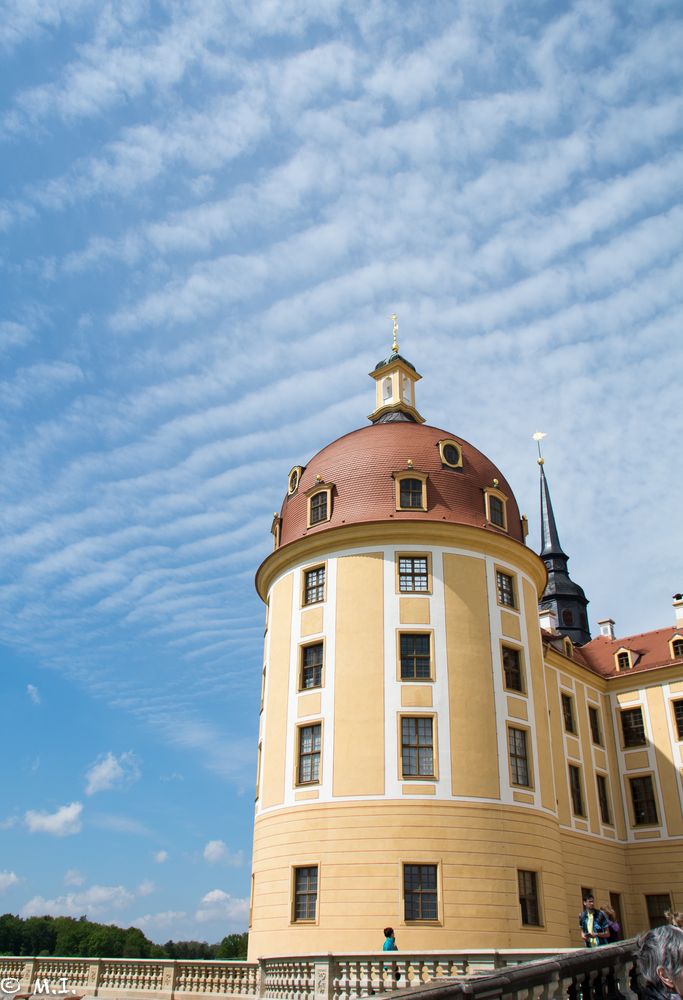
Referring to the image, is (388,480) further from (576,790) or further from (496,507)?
(576,790)

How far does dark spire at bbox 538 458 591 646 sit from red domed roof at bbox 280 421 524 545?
89.2 feet

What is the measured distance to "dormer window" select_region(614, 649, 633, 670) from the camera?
3885cm

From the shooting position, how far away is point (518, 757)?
25.6 meters

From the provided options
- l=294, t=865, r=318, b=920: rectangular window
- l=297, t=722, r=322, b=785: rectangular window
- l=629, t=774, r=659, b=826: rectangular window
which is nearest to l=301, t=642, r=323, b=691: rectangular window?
l=297, t=722, r=322, b=785: rectangular window

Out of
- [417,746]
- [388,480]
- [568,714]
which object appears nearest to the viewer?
[417,746]

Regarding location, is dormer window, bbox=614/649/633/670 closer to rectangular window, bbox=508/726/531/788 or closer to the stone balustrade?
rectangular window, bbox=508/726/531/788

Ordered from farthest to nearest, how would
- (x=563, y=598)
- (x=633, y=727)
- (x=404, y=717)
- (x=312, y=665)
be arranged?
1. (x=563, y=598)
2. (x=633, y=727)
3. (x=312, y=665)
4. (x=404, y=717)

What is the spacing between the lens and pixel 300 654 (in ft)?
87.8

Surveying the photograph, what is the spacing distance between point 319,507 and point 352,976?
15526mm

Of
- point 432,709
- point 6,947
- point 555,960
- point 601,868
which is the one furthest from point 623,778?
point 6,947

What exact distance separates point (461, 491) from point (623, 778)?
16922 mm

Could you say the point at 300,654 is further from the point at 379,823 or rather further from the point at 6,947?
the point at 6,947

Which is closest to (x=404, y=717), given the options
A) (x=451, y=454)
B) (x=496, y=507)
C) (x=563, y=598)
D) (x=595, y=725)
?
(x=496, y=507)

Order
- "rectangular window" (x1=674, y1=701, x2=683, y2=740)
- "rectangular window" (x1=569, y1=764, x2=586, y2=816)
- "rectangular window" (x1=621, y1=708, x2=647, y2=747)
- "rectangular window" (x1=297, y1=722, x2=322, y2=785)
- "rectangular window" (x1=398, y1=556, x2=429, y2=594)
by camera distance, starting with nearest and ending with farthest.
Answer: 1. "rectangular window" (x1=297, y1=722, x2=322, y2=785)
2. "rectangular window" (x1=398, y1=556, x2=429, y2=594)
3. "rectangular window" (x1=569, y1=764, x2=586, y2=816)
4. "rectangular window" (x1=674, y1=701, x2=683, y2=740)
5. "rectangular window" (x1=621, y1=708, x2=647, y2=747)
